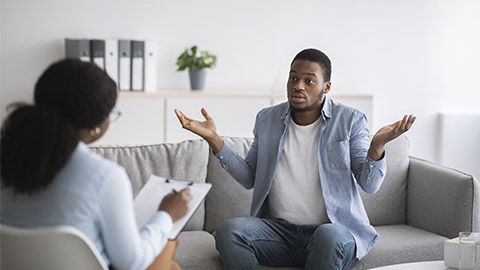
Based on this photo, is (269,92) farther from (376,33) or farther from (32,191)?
(32,191)

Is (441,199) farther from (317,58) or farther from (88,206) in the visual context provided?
(88,206)

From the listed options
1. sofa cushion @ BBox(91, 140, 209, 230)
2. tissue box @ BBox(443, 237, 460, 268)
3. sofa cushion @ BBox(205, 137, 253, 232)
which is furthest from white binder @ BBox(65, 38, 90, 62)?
tissue box @ BBox(443, 237, 460, 268)

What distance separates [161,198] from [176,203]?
6cm

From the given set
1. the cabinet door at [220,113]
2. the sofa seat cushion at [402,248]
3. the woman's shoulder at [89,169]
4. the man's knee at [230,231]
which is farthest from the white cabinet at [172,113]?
the woman's shoulder at [89,169]

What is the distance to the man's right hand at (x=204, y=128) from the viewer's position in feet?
8.11

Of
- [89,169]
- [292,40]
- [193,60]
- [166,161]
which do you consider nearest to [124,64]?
[193,60]

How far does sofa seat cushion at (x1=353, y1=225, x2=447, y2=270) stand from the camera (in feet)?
8.68

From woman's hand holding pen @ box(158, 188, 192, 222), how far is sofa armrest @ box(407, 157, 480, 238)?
151 centimetres

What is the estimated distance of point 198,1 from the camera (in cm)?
478

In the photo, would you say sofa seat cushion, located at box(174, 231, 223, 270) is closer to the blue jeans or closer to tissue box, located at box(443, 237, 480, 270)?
the blue jeans

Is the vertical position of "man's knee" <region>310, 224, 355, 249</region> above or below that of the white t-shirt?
A: below

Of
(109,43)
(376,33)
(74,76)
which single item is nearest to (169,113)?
(109,43)

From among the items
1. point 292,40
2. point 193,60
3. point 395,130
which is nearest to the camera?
point 395,130

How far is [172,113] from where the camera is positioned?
4473mm
